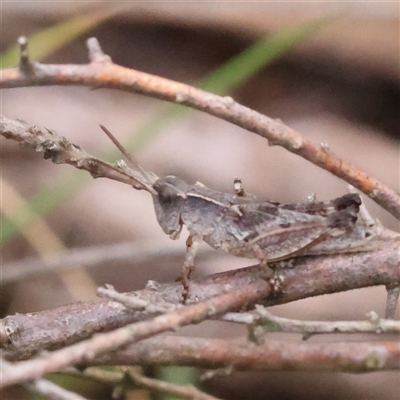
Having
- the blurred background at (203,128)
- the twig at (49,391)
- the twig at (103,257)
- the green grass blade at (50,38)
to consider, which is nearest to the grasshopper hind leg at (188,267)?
the twig at (49,391)

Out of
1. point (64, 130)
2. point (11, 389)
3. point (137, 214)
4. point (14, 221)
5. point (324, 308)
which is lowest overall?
point (11, 389)

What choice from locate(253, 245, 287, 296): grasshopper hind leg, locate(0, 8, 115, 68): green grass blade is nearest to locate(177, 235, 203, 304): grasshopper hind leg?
locate(253, 245, 287, 296): grasshopper hind leg

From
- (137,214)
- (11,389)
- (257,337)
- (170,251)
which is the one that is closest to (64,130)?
(137,214)

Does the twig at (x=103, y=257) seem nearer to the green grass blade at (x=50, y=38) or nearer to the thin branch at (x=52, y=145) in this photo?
the green grass blade at (x=50, y=38)

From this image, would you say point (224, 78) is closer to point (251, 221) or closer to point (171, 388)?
point (251, 221)

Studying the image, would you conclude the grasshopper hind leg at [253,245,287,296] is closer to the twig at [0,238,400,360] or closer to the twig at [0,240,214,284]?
the twig at [0,238,400,360]

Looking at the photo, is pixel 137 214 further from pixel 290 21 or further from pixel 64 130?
pixel 290 21
